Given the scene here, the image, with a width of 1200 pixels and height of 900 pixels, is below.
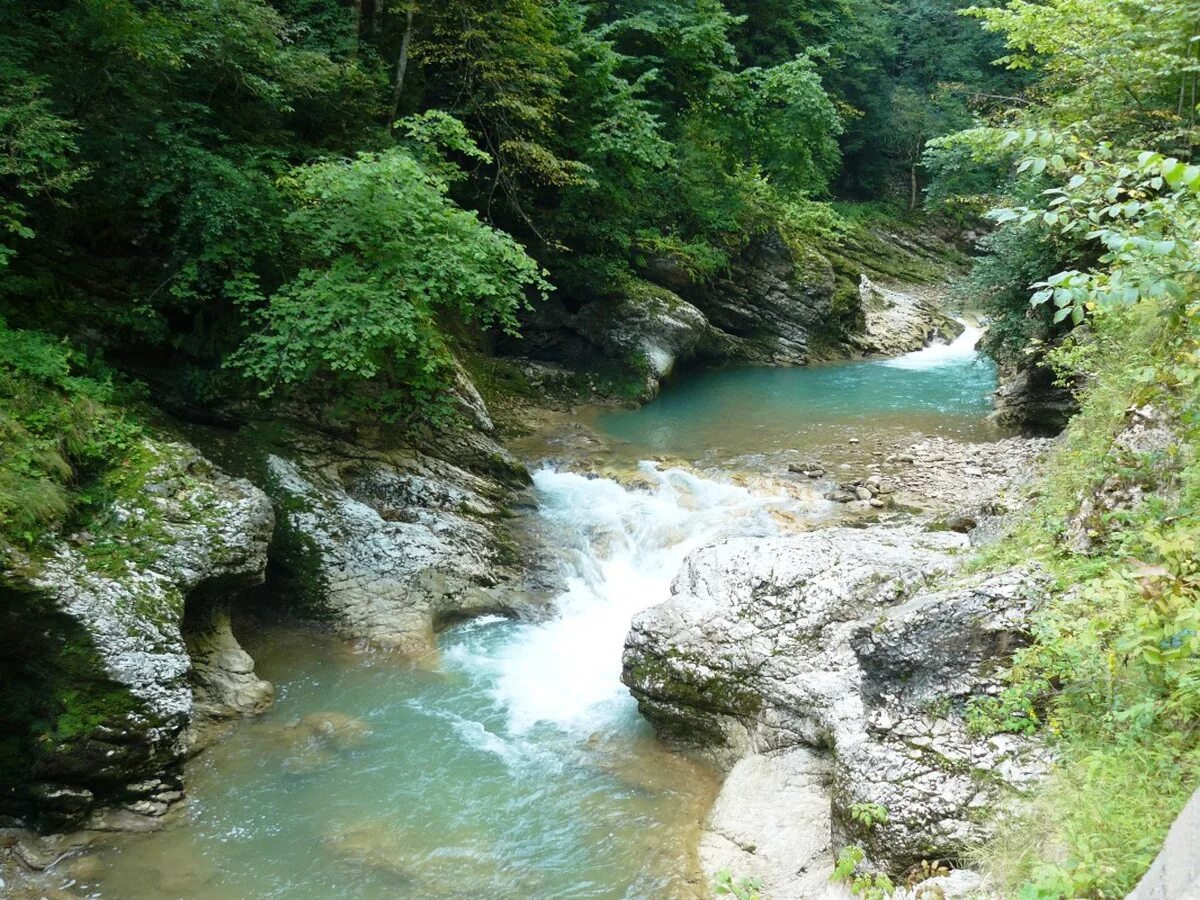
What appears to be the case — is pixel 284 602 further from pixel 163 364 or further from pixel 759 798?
pixel 759 798

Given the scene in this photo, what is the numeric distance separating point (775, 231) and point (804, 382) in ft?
14.7

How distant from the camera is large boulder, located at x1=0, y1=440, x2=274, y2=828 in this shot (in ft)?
20.7

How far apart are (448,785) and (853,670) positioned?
361cm

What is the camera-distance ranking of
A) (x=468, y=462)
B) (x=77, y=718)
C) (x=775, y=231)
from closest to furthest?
(x=77, y=718)
(x=468, y=462)
(x=775, y=231)

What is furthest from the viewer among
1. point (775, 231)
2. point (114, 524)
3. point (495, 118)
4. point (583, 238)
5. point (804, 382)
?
point (775, 231)

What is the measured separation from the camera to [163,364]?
9836mm

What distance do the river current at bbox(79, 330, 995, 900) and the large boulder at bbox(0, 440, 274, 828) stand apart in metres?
0.54

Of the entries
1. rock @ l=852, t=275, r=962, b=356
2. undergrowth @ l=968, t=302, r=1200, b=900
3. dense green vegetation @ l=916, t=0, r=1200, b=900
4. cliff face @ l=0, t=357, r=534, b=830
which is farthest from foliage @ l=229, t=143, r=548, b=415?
rock @ l=852, t=275, r=962, b=356

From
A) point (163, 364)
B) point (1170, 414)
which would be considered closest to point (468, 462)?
point (163, 364)

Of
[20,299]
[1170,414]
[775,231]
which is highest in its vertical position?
[775,231]

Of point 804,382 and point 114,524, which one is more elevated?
Result: point 804,382

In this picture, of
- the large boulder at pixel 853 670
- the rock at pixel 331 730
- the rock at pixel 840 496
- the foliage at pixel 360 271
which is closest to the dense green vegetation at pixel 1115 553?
the large boulder at pixel 853 670

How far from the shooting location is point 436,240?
31.7 ft

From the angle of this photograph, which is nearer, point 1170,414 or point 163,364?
point 1170,414
